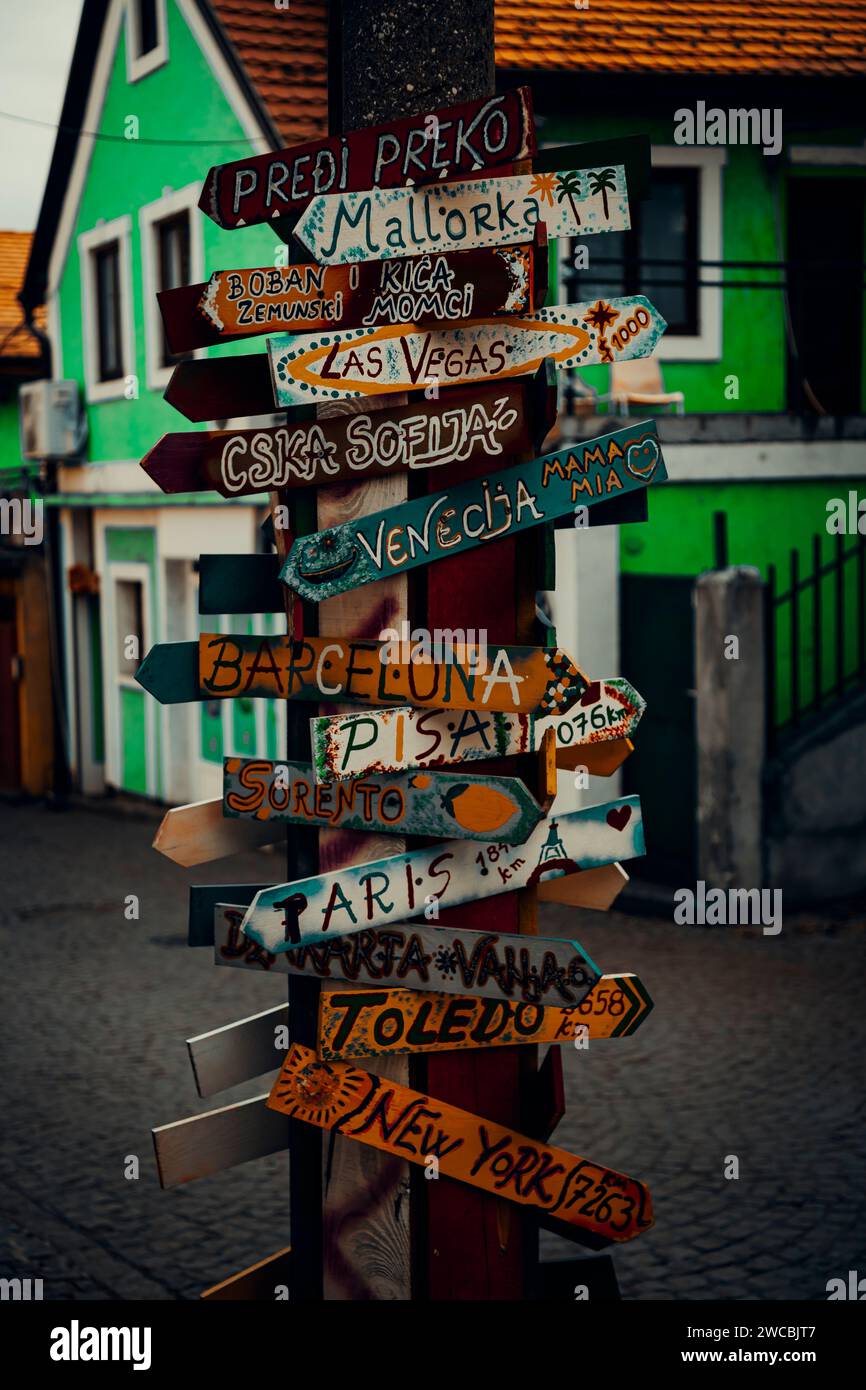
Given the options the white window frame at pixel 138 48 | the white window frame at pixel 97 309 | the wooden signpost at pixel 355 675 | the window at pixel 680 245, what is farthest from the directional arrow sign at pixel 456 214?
the white window frame at pixel 97 309

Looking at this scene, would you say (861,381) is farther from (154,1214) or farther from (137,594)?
(154,1214)

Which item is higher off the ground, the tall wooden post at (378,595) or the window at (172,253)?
the window at (172,253)

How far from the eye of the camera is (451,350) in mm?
2779

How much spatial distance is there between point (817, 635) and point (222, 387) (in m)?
9.33

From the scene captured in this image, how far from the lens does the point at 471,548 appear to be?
9.23 ft

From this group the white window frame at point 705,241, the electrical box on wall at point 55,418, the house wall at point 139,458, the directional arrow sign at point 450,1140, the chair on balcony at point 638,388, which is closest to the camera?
the directional arrow sign at point 450,1140

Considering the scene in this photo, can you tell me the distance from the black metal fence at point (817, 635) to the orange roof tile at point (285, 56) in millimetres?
5629

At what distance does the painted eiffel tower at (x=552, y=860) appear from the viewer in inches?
114

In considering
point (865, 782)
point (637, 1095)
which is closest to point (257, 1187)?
point (637, 1095)

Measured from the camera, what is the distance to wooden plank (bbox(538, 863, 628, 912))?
3088 millimetres

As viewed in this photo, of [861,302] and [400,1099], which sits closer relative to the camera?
[400,1099]

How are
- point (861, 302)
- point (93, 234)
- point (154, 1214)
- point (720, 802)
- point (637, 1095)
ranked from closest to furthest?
point (154, 1214)
point (637, 1095)
point (720, 802)
point (861, 302)
point (93, 234)

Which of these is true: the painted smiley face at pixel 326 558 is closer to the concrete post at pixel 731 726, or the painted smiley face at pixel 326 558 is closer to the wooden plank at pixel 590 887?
the wooden plank at pixel 590 887
